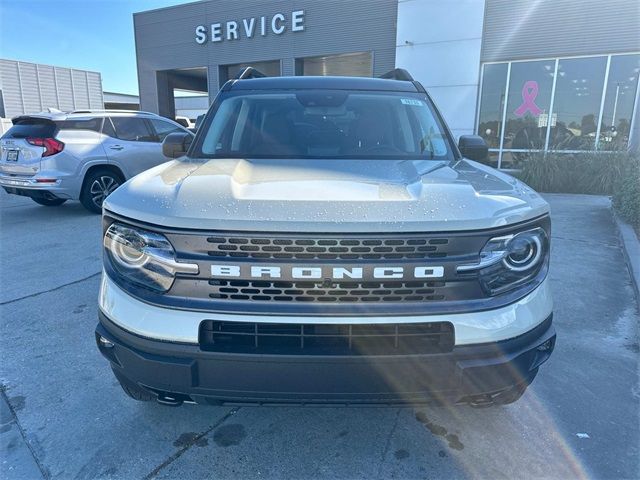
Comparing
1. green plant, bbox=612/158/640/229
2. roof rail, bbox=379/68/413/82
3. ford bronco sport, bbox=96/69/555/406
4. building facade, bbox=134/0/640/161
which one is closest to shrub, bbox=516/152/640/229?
building facade, bbox=134/0/640/161

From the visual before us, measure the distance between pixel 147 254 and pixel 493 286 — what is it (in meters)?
1.39

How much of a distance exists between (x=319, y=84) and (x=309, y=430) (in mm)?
2386

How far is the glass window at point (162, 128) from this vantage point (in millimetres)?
8594

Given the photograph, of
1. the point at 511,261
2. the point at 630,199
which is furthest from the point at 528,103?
the point at 511,261

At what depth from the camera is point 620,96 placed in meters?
12.0

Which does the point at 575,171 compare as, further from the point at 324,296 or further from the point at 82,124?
the point at 324,296

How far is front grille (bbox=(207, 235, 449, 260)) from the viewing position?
5.37ft

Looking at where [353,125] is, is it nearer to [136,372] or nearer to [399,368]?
[399,368]

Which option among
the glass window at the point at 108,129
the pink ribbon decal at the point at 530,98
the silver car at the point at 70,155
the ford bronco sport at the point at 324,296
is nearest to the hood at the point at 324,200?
the ford bronco sport at the point at 324,296

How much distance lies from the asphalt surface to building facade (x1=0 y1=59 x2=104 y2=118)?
30.0 meters

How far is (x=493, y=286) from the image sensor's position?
1.76 meters

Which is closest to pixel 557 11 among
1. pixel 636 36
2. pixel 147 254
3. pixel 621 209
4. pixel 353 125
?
pixel 636 36

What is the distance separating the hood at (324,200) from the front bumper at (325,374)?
0.48m

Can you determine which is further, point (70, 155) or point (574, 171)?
point (574, 171)
